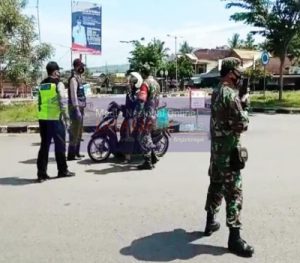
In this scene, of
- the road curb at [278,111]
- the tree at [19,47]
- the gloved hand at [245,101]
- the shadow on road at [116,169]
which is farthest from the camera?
the road curb at [278,111]

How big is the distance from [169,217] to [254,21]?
23042 millimetres

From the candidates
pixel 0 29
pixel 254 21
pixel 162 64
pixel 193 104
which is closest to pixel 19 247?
pixel 193 104

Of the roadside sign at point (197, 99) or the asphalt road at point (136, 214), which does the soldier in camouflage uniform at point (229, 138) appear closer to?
the asphalt road at point (136, 214)

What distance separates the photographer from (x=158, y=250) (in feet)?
16.1

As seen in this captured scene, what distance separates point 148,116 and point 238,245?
4673mm

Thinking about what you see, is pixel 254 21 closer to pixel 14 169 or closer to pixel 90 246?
pixel 14 169

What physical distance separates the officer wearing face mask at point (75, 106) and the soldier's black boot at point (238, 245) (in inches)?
222

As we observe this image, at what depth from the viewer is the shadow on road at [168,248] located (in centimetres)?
475

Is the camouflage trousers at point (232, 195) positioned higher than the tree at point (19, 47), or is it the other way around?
the tree at point (19, 47)

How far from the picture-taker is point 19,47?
20969mm

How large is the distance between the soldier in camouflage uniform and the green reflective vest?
3.76 m

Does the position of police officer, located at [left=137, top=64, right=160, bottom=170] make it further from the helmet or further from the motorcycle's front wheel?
the motorcycle's front wheel

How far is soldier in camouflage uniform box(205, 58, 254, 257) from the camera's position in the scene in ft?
15.9

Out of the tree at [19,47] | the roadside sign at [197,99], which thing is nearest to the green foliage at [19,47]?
the tree at [19,47]
